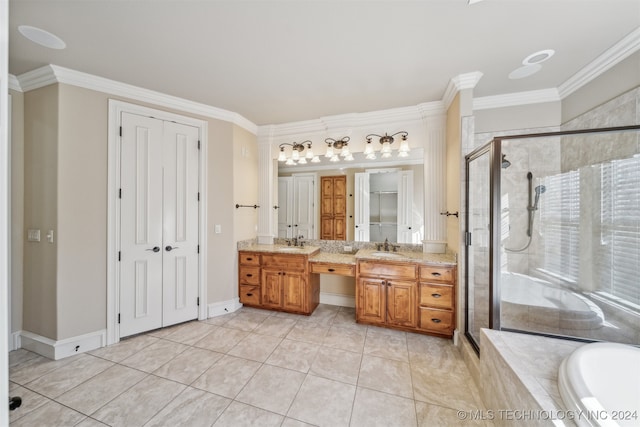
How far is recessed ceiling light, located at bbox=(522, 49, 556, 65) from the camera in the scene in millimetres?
1861

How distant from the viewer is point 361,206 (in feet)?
10.4

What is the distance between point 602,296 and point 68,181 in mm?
4827

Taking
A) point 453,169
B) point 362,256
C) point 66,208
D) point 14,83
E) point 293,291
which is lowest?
point 293,291

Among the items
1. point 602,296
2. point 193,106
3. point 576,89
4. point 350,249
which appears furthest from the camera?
point 350,249

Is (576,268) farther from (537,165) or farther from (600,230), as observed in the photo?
(537,165)

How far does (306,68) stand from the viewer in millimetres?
2090

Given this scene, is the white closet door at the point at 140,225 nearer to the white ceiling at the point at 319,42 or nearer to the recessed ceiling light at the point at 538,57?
the white ceiling at the point at 319,42

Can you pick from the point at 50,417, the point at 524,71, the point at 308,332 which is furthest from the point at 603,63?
the point at 50,417

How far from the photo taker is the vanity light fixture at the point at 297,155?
3.31 metres

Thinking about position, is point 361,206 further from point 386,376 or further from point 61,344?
point 61,344

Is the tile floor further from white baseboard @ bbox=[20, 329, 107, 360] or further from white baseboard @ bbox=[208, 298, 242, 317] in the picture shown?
white baseboard @ bbox=[208, 298, 242, 317]

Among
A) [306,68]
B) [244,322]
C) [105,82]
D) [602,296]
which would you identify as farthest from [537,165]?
[105,82]

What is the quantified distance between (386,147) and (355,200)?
79 centimetres

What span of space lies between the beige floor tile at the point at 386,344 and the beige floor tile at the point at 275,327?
35.3 inches
